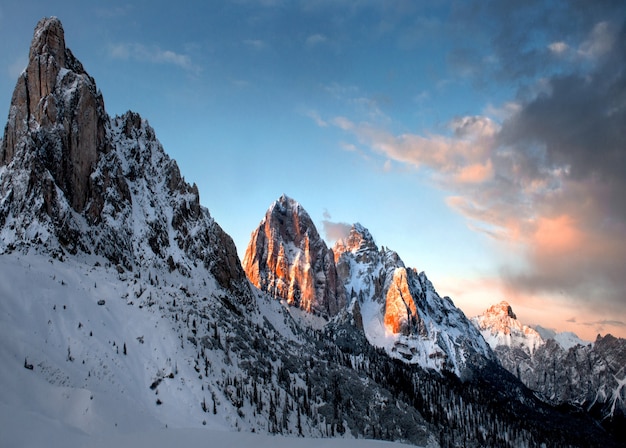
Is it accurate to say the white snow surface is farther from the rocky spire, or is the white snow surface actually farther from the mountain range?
the rocky spire

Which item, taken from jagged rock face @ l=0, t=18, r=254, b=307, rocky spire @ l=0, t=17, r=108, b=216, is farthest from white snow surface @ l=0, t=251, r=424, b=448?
rocky spire @ l=0, t=17, r=108, b=216

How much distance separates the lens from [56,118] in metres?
113

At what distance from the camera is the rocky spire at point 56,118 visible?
10931 cm

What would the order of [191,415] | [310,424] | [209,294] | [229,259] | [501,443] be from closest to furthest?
[191,415]
[310,424]
[209,294]
[229,259]
[501,443]

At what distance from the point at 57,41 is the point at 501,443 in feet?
666

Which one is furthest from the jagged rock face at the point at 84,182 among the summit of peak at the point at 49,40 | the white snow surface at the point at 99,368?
the white snow surface at the point at 99,368

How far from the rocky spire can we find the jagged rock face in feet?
0.77

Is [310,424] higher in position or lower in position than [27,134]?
lower

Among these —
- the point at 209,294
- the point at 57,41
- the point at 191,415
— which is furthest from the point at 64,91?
the point at 191,415

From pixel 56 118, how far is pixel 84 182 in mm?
15431

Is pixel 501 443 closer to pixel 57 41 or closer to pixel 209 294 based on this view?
pixel 209 294

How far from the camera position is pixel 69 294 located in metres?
78.6

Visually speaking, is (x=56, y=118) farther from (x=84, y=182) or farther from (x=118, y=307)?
(x=118, y=307)

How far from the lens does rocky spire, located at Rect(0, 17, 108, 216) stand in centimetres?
10931
